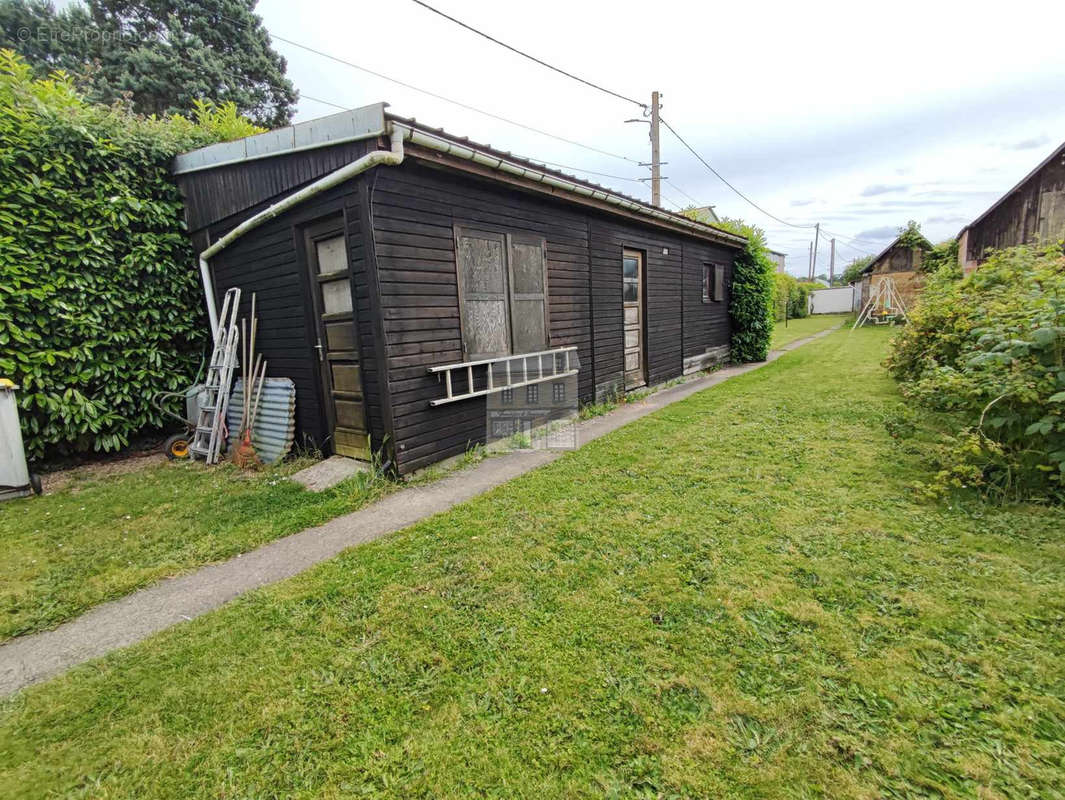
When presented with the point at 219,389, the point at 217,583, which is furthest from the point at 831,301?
the point at 217,583

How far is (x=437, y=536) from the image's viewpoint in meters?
3.08

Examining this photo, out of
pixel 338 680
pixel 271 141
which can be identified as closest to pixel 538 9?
pixel 271 141

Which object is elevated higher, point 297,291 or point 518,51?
point 518,51

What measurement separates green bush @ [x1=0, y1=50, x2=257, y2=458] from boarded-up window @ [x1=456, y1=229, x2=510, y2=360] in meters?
3.89

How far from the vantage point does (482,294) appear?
15.8 feet

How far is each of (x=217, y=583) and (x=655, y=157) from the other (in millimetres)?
14817

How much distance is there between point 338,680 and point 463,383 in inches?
122

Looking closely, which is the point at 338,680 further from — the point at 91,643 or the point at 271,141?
the point at 271,141

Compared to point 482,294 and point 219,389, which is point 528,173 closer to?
point 482,294

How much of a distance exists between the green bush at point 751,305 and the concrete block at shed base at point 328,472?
10185mm

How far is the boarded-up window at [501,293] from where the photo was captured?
4.63 m

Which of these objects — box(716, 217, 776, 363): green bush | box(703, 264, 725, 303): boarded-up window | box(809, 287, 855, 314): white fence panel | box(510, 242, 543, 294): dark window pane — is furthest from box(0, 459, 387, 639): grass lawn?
box(809, 287, 855, 314): white fence panel

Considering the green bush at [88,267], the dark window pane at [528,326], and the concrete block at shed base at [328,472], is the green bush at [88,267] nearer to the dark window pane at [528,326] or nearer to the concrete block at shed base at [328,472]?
the concrete block at shed base at [328,472]

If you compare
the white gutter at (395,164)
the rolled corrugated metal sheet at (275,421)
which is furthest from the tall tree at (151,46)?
the rolled corrugated metal sheet at (275,421)
